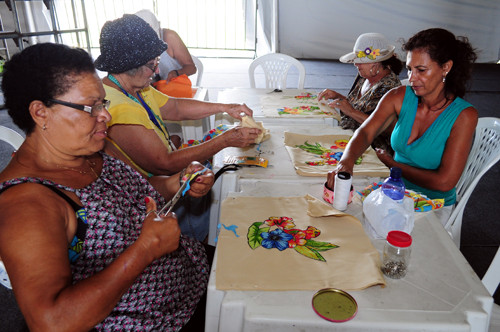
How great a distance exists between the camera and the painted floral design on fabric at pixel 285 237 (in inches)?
49.0

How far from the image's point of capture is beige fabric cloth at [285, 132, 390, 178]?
5.91 feet

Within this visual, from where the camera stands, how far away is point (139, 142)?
1.74 metres

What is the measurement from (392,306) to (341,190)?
515mm

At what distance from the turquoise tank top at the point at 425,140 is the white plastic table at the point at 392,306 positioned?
797 mm

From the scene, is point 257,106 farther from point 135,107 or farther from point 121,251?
point 121,251

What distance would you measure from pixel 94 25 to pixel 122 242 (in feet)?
32.2

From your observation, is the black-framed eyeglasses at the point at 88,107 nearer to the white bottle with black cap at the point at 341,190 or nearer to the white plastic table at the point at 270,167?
the white plastic table at the point at 270,167

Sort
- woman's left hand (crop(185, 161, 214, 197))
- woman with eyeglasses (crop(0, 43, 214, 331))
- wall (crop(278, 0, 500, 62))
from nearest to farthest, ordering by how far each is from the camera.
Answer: woman with eyeglasses (crop(0, 43, 214, 331))
woman's left hand (crop(185, 161, 214, 197))
wall (crop(278, 0, 500, 62))

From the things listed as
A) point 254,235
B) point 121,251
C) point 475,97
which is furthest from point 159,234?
point 475,97

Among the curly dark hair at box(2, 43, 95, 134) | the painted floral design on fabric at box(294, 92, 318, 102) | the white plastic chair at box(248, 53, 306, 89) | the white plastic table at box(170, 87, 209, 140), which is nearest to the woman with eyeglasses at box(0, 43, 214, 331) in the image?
the curly dark hair at box(2, 43, 95, 134)

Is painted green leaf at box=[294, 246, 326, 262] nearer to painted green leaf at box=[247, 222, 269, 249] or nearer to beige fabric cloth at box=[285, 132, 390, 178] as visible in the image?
painted green leaf at box=[247, 222, 269, 249]

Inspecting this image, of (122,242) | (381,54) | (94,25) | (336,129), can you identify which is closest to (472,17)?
(381,54)

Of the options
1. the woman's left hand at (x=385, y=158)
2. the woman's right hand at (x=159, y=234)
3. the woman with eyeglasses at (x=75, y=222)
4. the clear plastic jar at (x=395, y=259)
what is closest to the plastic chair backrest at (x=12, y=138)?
the woman with eyeglasses at (x=75, y=222)

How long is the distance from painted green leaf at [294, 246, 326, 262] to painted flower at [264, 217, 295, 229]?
0.43 feet
